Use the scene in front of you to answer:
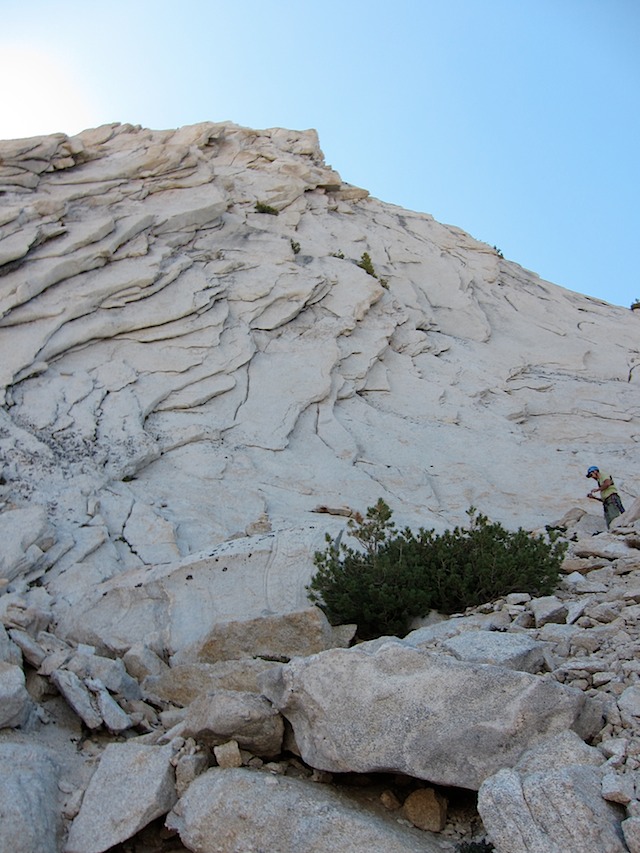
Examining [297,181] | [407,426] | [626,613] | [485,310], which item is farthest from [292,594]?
[297,181]

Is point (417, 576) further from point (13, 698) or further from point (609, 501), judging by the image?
point (609, 501)

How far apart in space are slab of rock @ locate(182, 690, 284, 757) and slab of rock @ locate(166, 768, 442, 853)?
28 centimetres

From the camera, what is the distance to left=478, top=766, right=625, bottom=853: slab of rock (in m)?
4.35

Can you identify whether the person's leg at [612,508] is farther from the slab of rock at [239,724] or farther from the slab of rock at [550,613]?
the slab of rock at [239,724]

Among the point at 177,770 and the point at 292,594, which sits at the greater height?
the point at 292,594

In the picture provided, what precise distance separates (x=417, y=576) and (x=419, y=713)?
4263mm

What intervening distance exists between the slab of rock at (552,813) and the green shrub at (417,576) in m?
4.56

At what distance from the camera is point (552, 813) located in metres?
4.48

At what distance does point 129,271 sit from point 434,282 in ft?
34.0

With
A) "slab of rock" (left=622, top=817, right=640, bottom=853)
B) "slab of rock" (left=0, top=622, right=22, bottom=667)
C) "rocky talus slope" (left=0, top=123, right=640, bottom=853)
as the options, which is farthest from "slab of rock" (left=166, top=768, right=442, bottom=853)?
"slab of rock" (left=0, top=622, right=22, bottom=667)

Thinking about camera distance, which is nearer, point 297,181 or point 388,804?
point 388,804

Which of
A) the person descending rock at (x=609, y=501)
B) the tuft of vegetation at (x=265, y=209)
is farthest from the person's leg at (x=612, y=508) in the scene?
the tuft of vegetation at (x=265, y=209)

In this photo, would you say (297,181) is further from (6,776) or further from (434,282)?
(6,776)

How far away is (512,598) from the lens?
9.04 m
